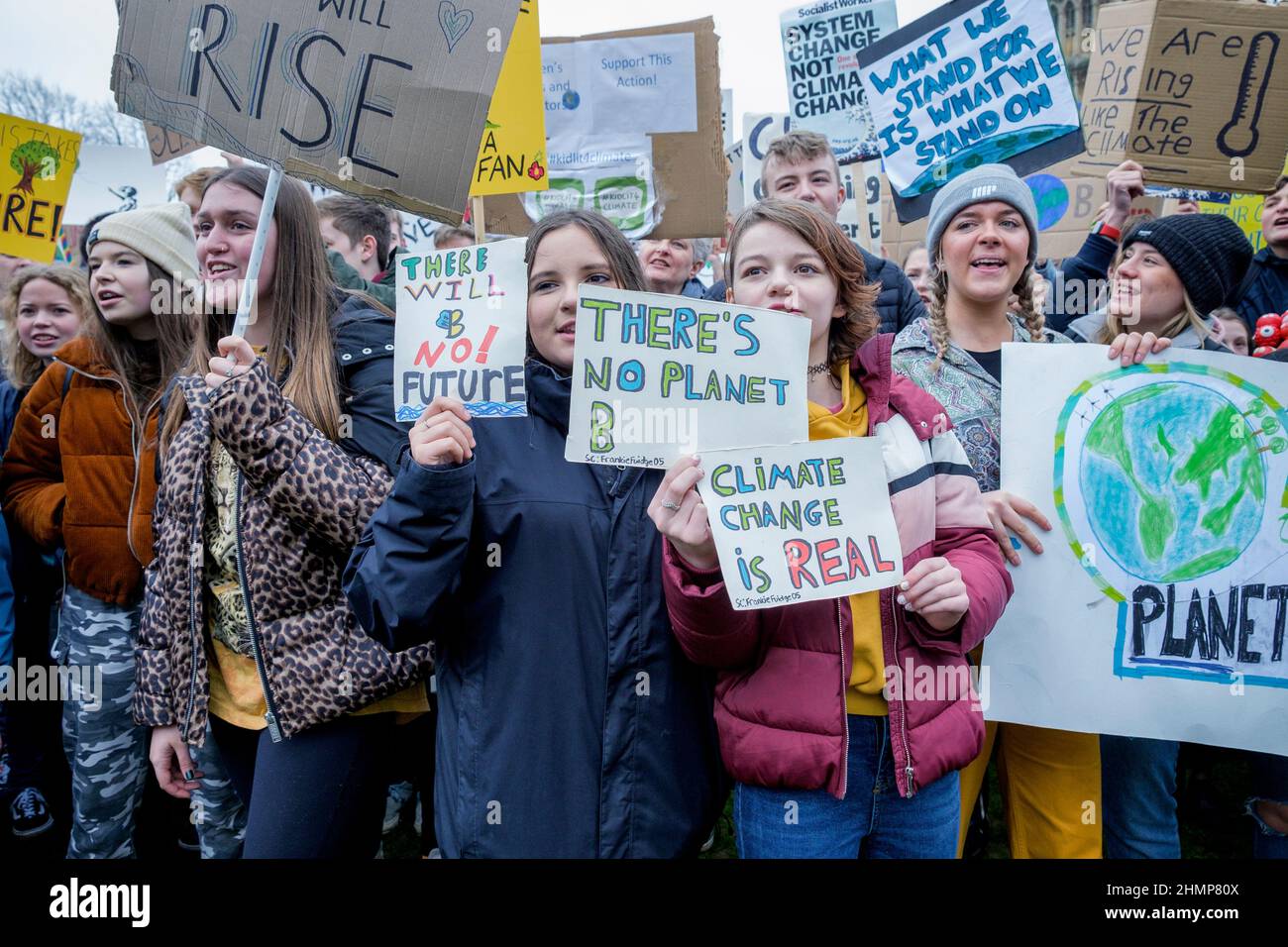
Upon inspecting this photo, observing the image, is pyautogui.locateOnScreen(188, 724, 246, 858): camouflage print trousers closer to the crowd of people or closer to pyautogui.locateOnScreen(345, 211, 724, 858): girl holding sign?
the crowd of people

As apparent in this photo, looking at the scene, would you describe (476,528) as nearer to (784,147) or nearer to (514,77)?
(514,77)

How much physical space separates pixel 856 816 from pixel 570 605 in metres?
0.78

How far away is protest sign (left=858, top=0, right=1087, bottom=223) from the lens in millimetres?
3840

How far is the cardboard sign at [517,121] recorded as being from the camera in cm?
371

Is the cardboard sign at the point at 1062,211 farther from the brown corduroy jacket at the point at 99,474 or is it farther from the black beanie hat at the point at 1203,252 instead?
the brown corduroy jacket at the point at 99,474

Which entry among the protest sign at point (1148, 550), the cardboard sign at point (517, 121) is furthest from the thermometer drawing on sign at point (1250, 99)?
the cardboard sign at point (517, 121)

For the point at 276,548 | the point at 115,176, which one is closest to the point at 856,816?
the point at 276,548

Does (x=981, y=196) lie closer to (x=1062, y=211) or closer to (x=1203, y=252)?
(x=1203, y=252)

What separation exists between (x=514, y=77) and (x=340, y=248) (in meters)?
1.74
